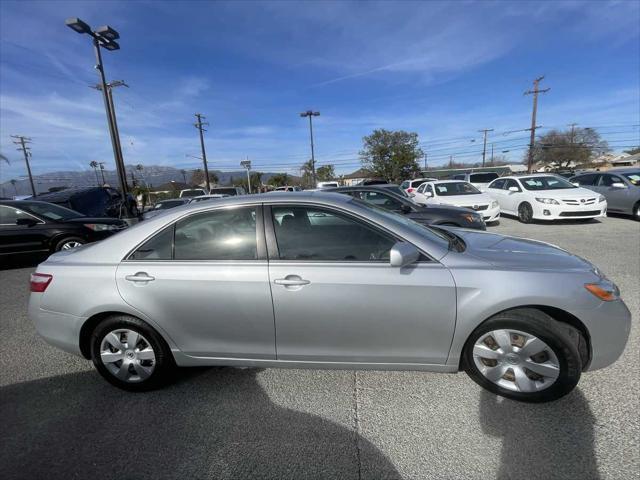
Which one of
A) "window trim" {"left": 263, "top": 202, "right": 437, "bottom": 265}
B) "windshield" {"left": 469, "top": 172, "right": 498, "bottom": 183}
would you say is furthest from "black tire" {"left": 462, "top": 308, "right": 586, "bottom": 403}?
"windshield" {"left": 469, "top": 172, "right": 498, "bottom": 183}

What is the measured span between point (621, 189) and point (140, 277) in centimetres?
1287

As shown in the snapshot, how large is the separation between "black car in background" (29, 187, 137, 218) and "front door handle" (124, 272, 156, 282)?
996cm

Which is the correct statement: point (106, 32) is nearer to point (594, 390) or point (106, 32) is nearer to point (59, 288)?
point (59, 288)

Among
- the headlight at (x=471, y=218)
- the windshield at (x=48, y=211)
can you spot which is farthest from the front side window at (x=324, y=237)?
the windshield at (x=48, y=211)

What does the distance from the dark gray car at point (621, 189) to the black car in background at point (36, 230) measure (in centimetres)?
1436

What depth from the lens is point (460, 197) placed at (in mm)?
9805

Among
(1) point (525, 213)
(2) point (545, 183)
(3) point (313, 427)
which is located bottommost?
(3) point (313, 427)

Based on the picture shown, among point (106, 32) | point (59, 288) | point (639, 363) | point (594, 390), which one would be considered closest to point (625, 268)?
point (639, 363)

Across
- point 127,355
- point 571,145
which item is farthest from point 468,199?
point 571,145

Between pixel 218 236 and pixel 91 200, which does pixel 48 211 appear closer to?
pixel 91 200

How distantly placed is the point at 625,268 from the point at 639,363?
3185 mm

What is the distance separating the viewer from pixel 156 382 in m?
2.55

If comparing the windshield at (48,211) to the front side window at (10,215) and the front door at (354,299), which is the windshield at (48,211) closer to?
the front side window at (10,215)

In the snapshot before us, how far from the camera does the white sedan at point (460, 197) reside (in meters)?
9.35
